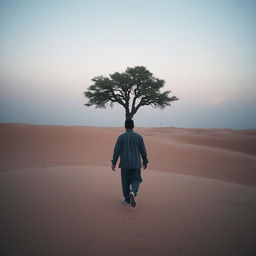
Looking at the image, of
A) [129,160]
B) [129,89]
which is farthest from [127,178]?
[129,89]

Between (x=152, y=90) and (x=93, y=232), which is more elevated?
(x=152, y=90)

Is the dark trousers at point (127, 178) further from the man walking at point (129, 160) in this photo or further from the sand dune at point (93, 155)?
the sand dune at point (93, 155)

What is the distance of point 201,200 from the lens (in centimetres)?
426

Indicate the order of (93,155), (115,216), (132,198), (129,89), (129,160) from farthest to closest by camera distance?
(129,89)
(93,155)
(129,160)
(132,198)
(115,216)

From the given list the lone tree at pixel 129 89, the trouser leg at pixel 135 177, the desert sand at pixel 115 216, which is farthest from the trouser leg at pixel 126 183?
the lone tree at pixel 129 89

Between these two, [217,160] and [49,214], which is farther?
[217,160]

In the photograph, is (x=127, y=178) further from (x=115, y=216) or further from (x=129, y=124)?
(x=129, y=124)

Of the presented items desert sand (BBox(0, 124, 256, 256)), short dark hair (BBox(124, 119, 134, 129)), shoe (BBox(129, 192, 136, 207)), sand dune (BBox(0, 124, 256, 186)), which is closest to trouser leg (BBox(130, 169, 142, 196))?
shoe (BBox(129, 192, 136, 207))

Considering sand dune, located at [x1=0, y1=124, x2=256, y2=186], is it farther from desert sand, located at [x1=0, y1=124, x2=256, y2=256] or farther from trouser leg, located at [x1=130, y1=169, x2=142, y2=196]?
trouser leg, located at [x1=130, y1=169, x2=142, y2=196]

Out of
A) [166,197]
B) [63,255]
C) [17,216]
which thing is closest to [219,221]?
[166,197]

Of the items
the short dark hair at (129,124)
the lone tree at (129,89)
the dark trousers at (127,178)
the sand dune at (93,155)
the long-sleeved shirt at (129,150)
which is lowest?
the sand dune at (93,155)

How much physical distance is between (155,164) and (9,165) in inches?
270

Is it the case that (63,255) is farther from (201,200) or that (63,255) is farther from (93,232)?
(201,200)

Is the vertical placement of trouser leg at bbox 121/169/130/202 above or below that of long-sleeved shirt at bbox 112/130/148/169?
below
